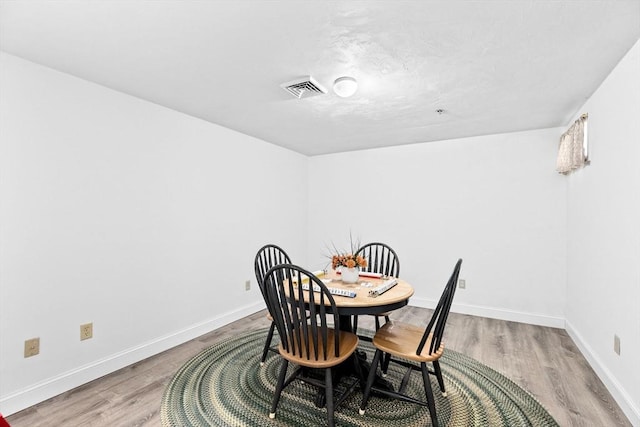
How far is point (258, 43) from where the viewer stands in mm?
1895

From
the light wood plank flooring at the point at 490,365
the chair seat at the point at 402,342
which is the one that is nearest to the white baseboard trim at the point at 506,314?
the light wood plank flooring at the point at 490,365

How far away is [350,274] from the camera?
97.4 inches

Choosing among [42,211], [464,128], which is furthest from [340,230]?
[42,211]

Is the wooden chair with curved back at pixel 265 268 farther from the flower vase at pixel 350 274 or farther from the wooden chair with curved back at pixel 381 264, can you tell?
the wooden chair with curved back at pixel 381 264

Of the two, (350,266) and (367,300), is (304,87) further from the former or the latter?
(367,300)

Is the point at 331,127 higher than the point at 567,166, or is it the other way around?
the point at 331,127

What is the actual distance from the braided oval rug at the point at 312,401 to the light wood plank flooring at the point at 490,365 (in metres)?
0.13

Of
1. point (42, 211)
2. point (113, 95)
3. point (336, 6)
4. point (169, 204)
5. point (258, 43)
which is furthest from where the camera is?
point (169, 204)

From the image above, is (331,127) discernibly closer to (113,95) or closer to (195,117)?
(195,117)

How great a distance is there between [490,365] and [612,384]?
77cm

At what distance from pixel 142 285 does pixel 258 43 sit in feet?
7.62

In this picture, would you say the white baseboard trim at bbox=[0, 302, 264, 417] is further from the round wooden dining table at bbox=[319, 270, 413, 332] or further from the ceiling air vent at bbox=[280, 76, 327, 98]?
the ceiling air vent at bbox=[280, 76, 327, 98]

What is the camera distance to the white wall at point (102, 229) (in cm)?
212

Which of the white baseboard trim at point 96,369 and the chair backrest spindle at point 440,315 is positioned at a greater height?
the chair backrest spindle at point 440,315
